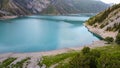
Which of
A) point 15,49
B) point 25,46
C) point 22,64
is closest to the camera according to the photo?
point 22,64

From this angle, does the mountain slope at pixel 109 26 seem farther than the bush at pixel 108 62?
Yes

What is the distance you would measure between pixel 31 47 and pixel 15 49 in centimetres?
842

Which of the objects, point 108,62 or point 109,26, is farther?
point 109,26

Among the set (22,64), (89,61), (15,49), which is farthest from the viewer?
(15,49)

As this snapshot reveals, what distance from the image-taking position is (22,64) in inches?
2382

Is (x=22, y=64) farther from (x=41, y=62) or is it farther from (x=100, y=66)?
(x=100, y=66)

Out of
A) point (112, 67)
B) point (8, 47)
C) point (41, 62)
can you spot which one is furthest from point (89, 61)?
point (8, 47)

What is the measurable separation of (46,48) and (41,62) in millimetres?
41250

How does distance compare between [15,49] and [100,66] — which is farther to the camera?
[15,49]

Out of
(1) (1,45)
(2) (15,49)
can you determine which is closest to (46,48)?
(2) (15,49)

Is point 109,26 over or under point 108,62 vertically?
over

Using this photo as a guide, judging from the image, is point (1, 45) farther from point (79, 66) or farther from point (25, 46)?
point (79, 66)

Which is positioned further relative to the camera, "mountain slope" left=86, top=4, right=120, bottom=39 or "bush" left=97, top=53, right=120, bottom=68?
"mountain slope" left=86, top=4, right=120, bottom=39

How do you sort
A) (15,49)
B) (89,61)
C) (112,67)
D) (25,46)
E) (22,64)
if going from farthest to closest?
(25,46)
(15,49)
(22,64)
(89,61)
(112,67)
